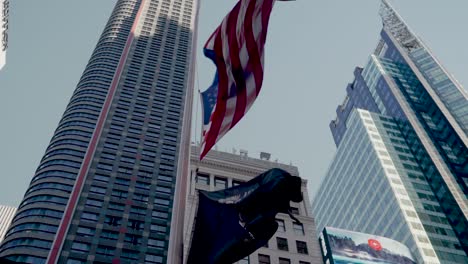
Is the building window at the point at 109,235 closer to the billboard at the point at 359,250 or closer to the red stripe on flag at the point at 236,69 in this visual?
the billboard at the point at 359,250

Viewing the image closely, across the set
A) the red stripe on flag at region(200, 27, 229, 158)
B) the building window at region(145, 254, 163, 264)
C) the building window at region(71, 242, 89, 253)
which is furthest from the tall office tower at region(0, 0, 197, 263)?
the red stripe on flag at region(200, 27, 229, 158)

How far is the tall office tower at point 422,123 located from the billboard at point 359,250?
984cm

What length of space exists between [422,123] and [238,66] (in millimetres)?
134597

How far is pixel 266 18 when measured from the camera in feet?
50.2

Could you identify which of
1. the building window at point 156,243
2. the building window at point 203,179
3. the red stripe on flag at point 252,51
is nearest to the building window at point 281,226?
the building window at point 203,179

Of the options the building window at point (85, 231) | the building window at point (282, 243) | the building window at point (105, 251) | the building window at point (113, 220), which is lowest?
the building window at point (105, 251)

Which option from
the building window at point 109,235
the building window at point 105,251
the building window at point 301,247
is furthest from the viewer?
the building window at point 109,235

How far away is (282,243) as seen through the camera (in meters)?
53.1

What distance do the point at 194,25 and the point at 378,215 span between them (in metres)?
88.6

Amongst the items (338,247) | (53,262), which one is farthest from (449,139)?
(53,262)

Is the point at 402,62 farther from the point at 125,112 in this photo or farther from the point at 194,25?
the point at 125,112

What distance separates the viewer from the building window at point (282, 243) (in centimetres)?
5253

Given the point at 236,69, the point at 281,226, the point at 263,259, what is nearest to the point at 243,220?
the point at 236,69

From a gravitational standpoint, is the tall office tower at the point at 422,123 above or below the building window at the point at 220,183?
above
